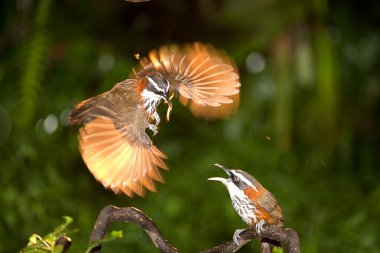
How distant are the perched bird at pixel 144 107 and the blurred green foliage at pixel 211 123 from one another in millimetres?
964

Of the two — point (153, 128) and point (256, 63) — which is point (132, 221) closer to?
point (153, 128)

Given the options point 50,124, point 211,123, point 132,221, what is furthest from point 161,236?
point 211,123

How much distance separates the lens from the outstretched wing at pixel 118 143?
1.24 feet

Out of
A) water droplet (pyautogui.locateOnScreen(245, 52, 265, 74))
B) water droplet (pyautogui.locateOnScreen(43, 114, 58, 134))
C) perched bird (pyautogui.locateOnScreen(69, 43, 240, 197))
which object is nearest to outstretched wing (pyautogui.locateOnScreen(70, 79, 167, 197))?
perched bird (pyautogui.locateOnScreen(69, 43, 240, 197))

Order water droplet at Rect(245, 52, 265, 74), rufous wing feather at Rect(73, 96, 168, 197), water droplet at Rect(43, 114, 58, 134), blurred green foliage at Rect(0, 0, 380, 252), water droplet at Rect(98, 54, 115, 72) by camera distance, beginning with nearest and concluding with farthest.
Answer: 1. rufous wing feather at Rect(73, 96, 168, 197)
2. blurred green foliage at Rect(0, 0, 380, 252)
3. water droplet at Rect(43, 114, 58, 134)
4. water droplet at Rect(98, 54, 115, 72)
5. water droplet at Rect(245, 52, 265, 74)

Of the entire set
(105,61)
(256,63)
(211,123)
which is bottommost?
(211,123)

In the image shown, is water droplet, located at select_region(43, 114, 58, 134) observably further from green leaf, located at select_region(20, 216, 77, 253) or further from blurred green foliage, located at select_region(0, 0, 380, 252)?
green leaf, located at select_region(20, 216, 77, 253)

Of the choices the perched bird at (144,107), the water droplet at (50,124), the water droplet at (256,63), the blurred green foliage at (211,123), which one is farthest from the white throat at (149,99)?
the water droplet at (256,63)

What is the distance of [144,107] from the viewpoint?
1.33 feet

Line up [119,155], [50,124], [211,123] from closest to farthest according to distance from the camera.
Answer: [119,155] → [50,124] → [211,123]

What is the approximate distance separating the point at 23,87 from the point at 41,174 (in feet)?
0.78

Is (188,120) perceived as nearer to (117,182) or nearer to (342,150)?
(342,150)

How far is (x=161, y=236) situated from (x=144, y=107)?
0.10m

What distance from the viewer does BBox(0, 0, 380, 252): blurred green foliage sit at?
58.9 inches
